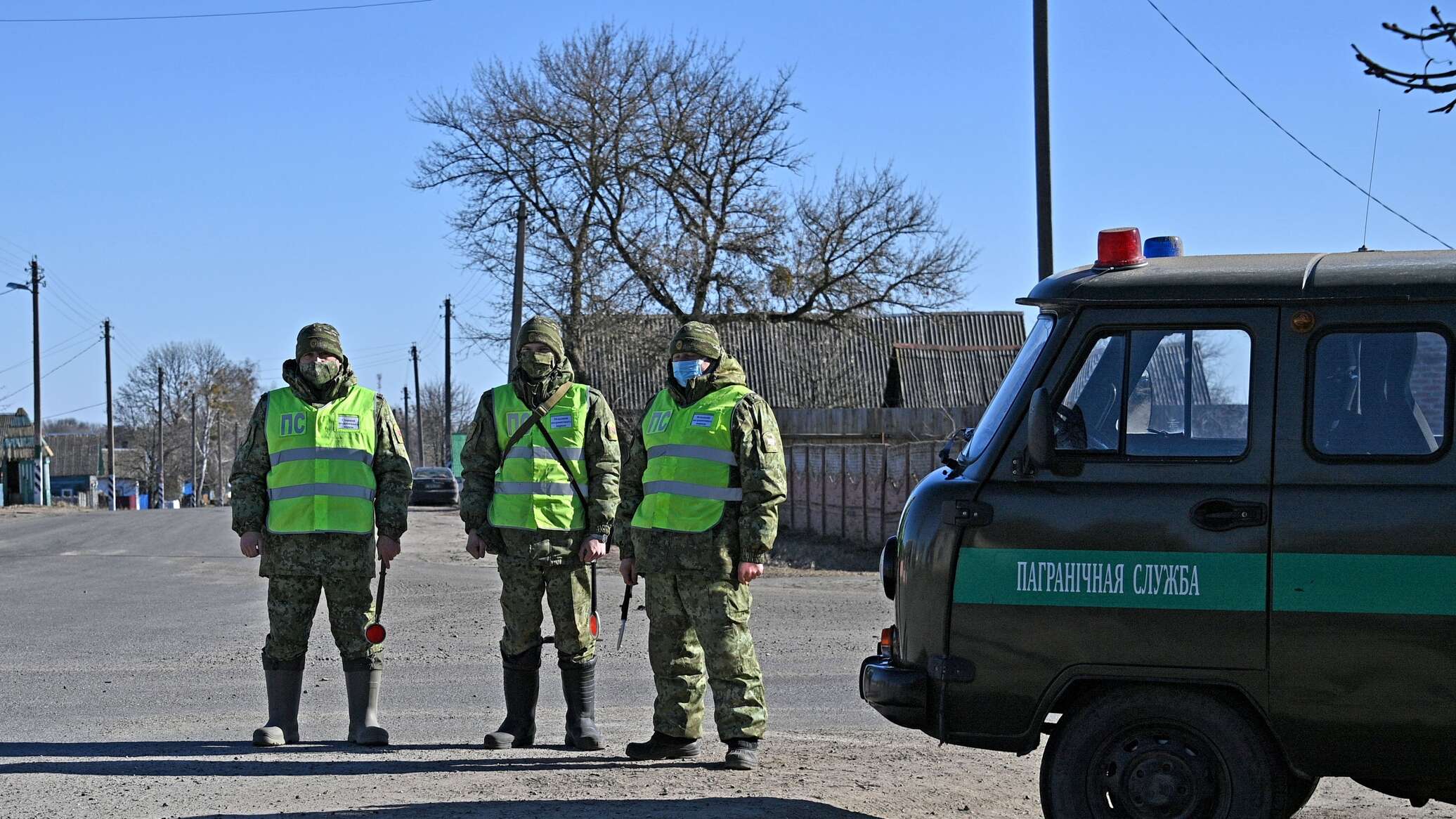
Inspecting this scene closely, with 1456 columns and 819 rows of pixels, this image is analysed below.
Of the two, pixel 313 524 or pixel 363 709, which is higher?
pixel 313 524

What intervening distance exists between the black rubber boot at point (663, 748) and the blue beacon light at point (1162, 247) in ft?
10.2

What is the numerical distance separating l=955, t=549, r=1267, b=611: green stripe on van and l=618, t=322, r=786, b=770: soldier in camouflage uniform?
5.75ft

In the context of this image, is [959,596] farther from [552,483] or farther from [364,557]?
[364,557]

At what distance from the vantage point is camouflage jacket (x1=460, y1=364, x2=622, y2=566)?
304 inches

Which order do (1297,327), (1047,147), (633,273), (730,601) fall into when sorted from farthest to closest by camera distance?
(633,273) → (1047,147) → (730,601) → (1297,327)

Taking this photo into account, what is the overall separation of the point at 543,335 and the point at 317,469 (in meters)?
1.30

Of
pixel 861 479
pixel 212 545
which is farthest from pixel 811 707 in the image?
pixel 212 545

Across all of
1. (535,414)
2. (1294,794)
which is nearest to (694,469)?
(535,414)

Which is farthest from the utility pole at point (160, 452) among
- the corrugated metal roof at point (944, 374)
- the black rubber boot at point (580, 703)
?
the black rubber boot at point (580, 703)

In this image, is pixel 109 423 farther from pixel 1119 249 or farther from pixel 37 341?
pixel 1119 249

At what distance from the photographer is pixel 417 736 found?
817cm

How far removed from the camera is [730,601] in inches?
281

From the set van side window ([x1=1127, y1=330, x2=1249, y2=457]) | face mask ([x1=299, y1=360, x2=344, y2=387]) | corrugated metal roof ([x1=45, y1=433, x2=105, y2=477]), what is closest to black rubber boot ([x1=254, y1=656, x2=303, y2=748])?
face mask ([x1=299, y1=360, x2=344, y2=387])

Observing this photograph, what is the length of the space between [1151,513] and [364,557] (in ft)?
13.4
